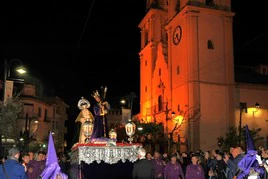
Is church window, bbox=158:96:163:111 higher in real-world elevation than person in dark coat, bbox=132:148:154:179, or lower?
higher

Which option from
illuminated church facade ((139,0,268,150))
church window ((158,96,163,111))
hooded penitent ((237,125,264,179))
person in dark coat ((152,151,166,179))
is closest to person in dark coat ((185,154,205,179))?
person in dark coat ((152,151,166,179))

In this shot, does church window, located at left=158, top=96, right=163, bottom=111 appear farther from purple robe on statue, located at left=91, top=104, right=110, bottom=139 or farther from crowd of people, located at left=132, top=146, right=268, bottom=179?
purple robe on statue, located at left=91, top=104, right=110, bottom=139

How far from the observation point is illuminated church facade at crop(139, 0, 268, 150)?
40125mm

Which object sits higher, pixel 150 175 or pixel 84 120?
pixel 84 120

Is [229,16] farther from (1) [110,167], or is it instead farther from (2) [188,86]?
(1) [110,167]

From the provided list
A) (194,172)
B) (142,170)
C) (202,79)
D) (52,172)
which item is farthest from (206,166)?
(202,79)

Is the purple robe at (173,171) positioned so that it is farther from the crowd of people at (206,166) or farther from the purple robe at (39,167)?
the purple robe at (39,167)

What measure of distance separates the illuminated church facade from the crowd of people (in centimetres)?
2061

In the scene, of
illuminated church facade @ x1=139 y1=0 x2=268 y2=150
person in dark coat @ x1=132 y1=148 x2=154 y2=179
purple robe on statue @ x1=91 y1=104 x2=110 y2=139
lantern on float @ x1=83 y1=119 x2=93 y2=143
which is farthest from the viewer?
illuminated church facade @ x1=139 y1=0 x2=268 y2=150

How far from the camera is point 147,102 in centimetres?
5350

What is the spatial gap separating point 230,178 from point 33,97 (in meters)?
51.4

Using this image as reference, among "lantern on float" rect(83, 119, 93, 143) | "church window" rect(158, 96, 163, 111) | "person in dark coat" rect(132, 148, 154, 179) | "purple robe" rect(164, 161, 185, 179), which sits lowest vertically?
"purple robe" rect(164, 161, 185, 179)

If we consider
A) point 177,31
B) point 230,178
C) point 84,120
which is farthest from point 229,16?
point 230,178

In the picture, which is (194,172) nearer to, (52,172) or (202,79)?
(52,172)
